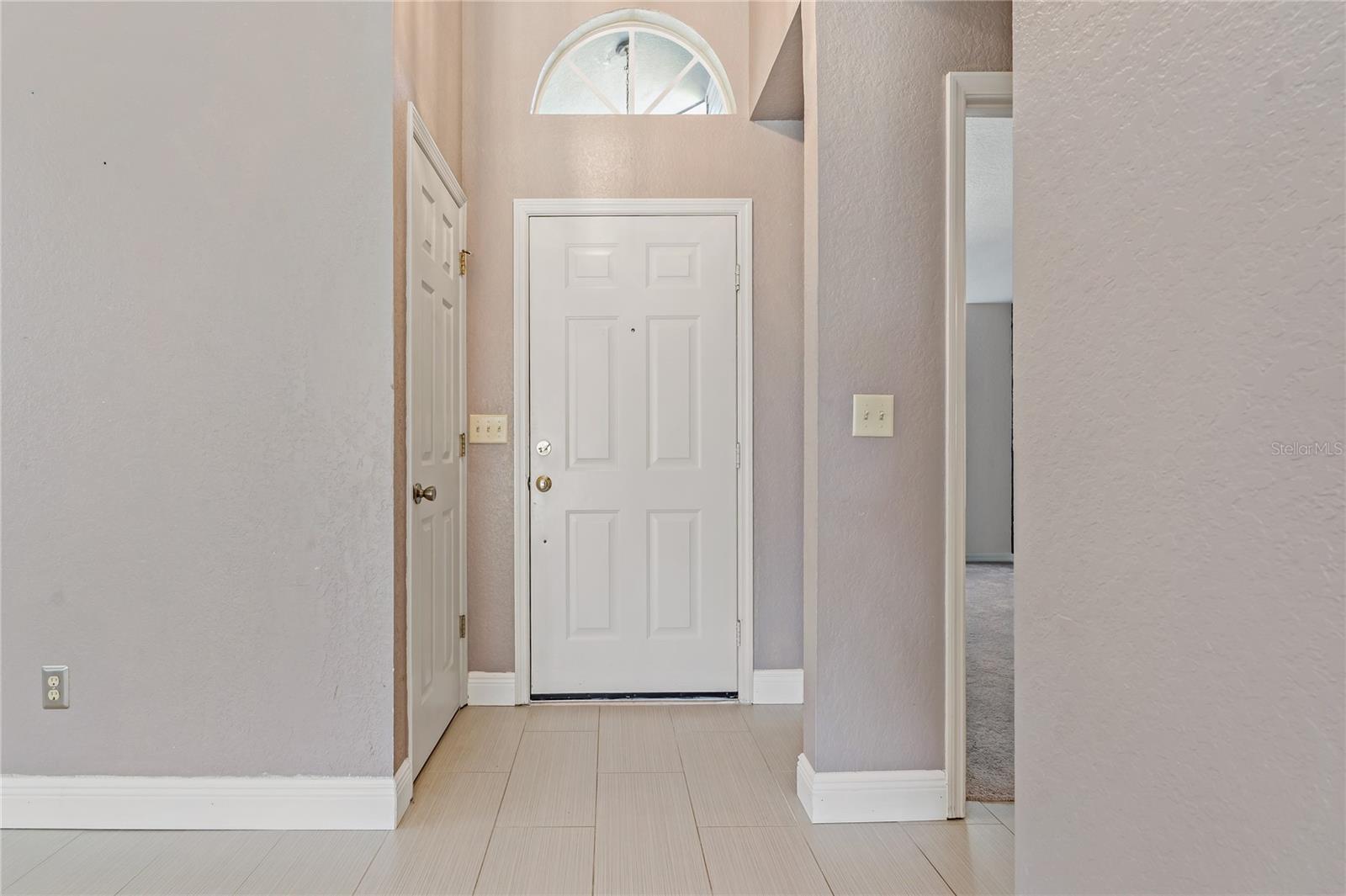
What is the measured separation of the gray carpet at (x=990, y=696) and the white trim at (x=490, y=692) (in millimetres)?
1692

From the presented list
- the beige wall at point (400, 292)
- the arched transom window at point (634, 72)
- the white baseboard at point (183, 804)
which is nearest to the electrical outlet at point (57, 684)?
the white baseboard at point (183, 804)

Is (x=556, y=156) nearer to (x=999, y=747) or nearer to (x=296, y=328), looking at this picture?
(x=296, y=328)

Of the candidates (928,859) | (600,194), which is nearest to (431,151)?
(600,194)

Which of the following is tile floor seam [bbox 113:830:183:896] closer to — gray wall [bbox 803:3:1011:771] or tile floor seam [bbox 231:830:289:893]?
tile floor seam [bbox 231:830:289:893]

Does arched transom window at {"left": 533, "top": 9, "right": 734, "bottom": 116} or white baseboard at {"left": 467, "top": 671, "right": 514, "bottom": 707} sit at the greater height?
arched transom window at {"left": 533, "top": 9, "right": 734, "bottom": 116}

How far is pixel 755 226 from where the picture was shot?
317cm

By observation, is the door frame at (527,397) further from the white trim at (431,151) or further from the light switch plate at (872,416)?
the light switch plate at (872,416)

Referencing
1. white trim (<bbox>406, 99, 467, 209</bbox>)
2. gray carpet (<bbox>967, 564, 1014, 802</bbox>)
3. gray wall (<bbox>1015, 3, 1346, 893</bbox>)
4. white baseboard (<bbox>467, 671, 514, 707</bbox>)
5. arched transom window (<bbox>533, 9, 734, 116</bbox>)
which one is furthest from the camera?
arched transom window (<bbox>533, 9, 734, 116</bbox>)

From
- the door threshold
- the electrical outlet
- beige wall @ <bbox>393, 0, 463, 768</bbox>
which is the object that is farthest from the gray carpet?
the electrical outlet

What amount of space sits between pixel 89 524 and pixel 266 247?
2.84ft

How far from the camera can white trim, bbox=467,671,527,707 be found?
311 centimetres

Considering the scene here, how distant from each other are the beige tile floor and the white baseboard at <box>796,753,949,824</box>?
0.03 m

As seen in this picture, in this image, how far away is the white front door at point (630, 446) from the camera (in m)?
3.14

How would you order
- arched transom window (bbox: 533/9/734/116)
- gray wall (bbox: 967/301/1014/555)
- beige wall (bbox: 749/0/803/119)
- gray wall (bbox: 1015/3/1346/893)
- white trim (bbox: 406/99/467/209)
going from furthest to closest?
gray wall (bbox: 967/301/1014/555), arched transom window (bbox: 533/9/734/116), beige wall (bbox: 749/0/803/119), white trim (bbox: 406/99/467/209), gray wall (bbox: 1015/3/1346/893)
